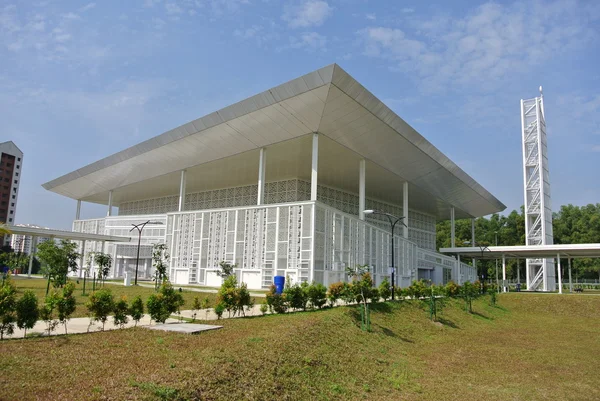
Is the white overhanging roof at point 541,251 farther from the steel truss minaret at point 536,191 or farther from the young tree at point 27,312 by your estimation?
the young tree at point 27,312

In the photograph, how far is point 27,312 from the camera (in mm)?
10164

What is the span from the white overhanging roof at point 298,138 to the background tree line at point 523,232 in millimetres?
30643

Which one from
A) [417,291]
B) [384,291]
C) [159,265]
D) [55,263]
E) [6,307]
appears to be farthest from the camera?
[159,265]

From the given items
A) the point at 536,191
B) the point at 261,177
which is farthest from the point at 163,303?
the point at 536,191

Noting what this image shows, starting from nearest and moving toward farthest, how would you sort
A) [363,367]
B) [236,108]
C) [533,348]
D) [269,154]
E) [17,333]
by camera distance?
[17,333] → [363,367] → [533,348] → [236,108] → [269,154]

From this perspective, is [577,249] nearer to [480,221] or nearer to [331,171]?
[331,171]

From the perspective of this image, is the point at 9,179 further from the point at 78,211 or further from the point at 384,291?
the point at 384,291

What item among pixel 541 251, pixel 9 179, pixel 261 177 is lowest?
pixel 541 251

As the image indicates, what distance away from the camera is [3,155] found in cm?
7756

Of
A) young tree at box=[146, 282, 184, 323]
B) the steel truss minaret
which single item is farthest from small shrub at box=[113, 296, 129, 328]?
the steel truss minaret

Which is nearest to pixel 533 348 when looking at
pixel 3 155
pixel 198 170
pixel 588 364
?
pixel 588 364

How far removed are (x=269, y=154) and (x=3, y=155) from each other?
68.3m

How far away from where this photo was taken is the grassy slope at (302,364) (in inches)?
290

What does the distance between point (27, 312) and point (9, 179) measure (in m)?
82.4
